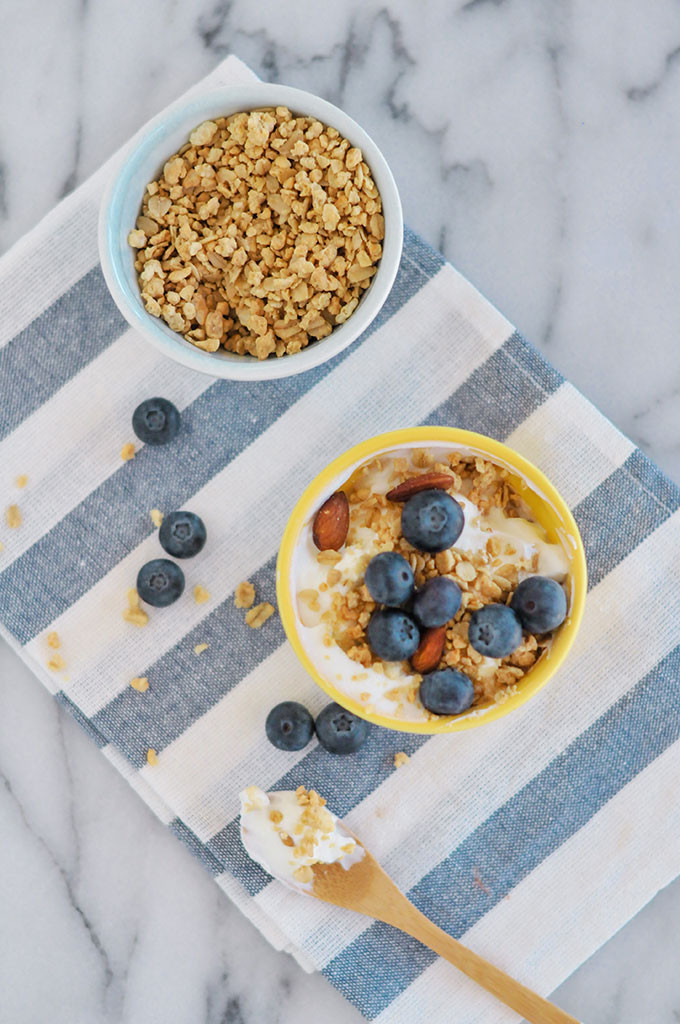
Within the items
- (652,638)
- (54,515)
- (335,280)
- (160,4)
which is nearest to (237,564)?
(54,515)

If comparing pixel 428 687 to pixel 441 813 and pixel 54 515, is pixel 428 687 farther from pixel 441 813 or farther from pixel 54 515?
pixel 54 515

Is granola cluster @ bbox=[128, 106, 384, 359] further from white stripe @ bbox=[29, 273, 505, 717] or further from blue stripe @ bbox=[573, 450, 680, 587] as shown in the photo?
blue stripe @ bbox=[573, 450, 680, 587]

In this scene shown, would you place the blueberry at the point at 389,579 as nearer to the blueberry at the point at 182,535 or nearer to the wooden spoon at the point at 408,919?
the blueberry at the point at 182,535

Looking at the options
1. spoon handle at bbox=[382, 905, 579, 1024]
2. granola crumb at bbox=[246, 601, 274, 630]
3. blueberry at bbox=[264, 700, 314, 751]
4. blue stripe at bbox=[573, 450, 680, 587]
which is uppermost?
blue stripe at bbox=[573, 450, 680, 587]

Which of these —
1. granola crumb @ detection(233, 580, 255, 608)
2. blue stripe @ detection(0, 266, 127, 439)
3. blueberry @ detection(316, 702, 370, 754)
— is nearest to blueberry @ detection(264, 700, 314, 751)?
blueberry @ detection(316, 702, 370, 754)

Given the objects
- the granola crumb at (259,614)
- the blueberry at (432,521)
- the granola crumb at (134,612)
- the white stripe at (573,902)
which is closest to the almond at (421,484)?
the blueberry at (432,521)

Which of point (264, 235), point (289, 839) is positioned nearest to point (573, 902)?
point (289, 839)

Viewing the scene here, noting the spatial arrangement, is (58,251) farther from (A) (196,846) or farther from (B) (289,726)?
(A) (196,846)
